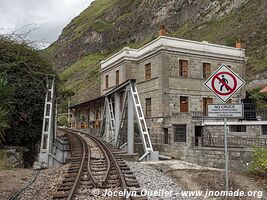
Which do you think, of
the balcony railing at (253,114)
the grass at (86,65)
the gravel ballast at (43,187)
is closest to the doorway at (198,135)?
the balcony railing at (253,114)

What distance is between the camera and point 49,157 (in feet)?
44.5

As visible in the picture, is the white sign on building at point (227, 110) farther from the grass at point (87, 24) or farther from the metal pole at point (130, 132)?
the grass at point (87, 24)

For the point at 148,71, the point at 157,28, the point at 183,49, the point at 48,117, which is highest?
the point at 157,28

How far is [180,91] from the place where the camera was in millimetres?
24906

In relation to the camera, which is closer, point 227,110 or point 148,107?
point 227,110

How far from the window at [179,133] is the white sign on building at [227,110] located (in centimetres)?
1147

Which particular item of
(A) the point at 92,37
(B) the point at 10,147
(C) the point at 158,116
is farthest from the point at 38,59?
(A) the point at 92,37

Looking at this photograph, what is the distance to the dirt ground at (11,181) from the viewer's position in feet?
26.6

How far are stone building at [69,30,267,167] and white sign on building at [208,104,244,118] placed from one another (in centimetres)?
1080

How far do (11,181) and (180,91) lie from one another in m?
17.3

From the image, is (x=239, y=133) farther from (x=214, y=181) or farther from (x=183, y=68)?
(x=214, y=181)

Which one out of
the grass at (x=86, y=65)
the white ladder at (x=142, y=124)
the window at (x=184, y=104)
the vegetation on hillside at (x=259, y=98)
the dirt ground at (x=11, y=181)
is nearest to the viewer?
the dirt ground at (x=11, y=181)

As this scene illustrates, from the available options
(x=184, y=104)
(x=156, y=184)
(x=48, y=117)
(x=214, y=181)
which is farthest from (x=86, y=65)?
(x=156, y=184)

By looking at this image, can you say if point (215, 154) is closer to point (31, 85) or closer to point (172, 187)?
point (172, 187)
